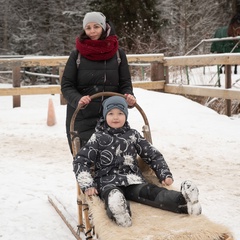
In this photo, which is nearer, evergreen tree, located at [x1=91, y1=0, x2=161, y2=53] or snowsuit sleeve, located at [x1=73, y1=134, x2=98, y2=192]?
snowsuit sleeve, located at [x1=73, y1=134, x2=98, y2=192]

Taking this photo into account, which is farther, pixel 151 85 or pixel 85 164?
pixel 151 85

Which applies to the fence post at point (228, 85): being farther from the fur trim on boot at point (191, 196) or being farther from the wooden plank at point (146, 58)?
the fur trim on boot at point (191, 196)

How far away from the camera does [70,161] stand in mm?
6215

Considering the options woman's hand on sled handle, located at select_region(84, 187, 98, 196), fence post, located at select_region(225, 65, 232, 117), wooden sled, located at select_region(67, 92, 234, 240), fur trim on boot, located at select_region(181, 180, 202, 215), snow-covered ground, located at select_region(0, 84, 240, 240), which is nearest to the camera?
wooden sled, located at select_region(67, 92, 234, 240)

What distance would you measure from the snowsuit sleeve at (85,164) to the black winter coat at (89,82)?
1.89 feet

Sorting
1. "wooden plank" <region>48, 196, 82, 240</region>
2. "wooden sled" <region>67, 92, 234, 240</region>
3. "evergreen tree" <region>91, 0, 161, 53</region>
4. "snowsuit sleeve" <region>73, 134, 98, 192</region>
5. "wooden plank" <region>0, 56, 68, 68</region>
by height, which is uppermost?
"evergreen tree" <region>91, 0, 161, 53</region>

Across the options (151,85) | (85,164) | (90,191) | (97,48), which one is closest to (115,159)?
(85,164)

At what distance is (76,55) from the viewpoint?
3.91 meters

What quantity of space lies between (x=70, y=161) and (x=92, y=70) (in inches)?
101

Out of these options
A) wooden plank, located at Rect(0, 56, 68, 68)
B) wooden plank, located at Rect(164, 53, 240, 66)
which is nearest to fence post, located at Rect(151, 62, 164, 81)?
wooden plank, located at Rect(164, 53, 240, 66)

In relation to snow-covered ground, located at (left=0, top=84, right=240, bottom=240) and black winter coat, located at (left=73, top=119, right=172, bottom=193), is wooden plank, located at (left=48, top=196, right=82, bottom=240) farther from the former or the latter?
black winter coat, located at (left=73, top=119, right=172, bottom=193)

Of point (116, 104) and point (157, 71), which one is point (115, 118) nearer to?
point (116, 104)

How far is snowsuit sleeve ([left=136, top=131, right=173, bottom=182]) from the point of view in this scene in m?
3.38

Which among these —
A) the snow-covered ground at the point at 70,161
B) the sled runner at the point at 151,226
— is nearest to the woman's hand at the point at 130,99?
the sled runner at the point at 151,226
